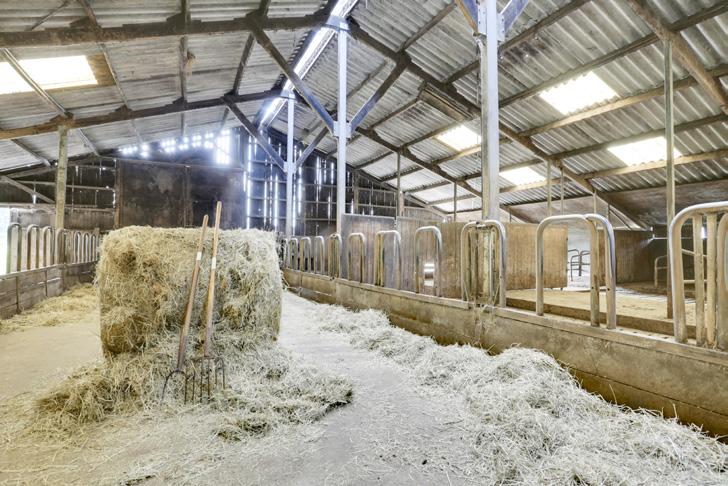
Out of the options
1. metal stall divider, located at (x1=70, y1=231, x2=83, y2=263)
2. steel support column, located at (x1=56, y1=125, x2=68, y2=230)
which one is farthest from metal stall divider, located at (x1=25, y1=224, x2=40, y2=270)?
steel support column, located at (x1=56, y1=125, x2=68, y2=230)

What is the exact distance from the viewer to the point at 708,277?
2.13m

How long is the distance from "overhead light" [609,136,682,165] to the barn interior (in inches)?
3.2

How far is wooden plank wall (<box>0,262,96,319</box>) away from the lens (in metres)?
5.23

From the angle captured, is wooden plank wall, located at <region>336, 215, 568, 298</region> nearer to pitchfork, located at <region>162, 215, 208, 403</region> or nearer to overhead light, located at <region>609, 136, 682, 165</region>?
pitchfork, located at <region>162, 215, 208, 403</region>

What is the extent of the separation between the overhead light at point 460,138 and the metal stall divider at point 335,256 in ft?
20.5

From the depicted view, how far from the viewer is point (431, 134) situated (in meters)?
12.1

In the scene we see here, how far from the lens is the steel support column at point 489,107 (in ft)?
13.0

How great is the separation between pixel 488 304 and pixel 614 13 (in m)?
5.86

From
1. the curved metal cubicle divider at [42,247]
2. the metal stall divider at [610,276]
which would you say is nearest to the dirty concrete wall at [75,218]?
the curved metal cubicle divider at [42,247]

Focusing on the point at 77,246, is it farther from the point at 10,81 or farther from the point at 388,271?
the point at 388,271

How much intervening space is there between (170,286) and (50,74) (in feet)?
20.4

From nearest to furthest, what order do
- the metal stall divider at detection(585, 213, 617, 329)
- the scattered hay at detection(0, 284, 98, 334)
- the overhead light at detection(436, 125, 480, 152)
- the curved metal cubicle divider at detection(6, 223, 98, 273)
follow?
the metal stall divider at detection(585, 213, 617, 329), the scattered hay at detection(0, 284, 98, 334), the curved metal cubicle divider at detection(6, 223, 98, 273), the overhead light at detection(436, 125, 480, 152)

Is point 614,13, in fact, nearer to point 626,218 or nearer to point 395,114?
point 395,114

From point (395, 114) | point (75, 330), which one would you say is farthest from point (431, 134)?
point (75, 330)
